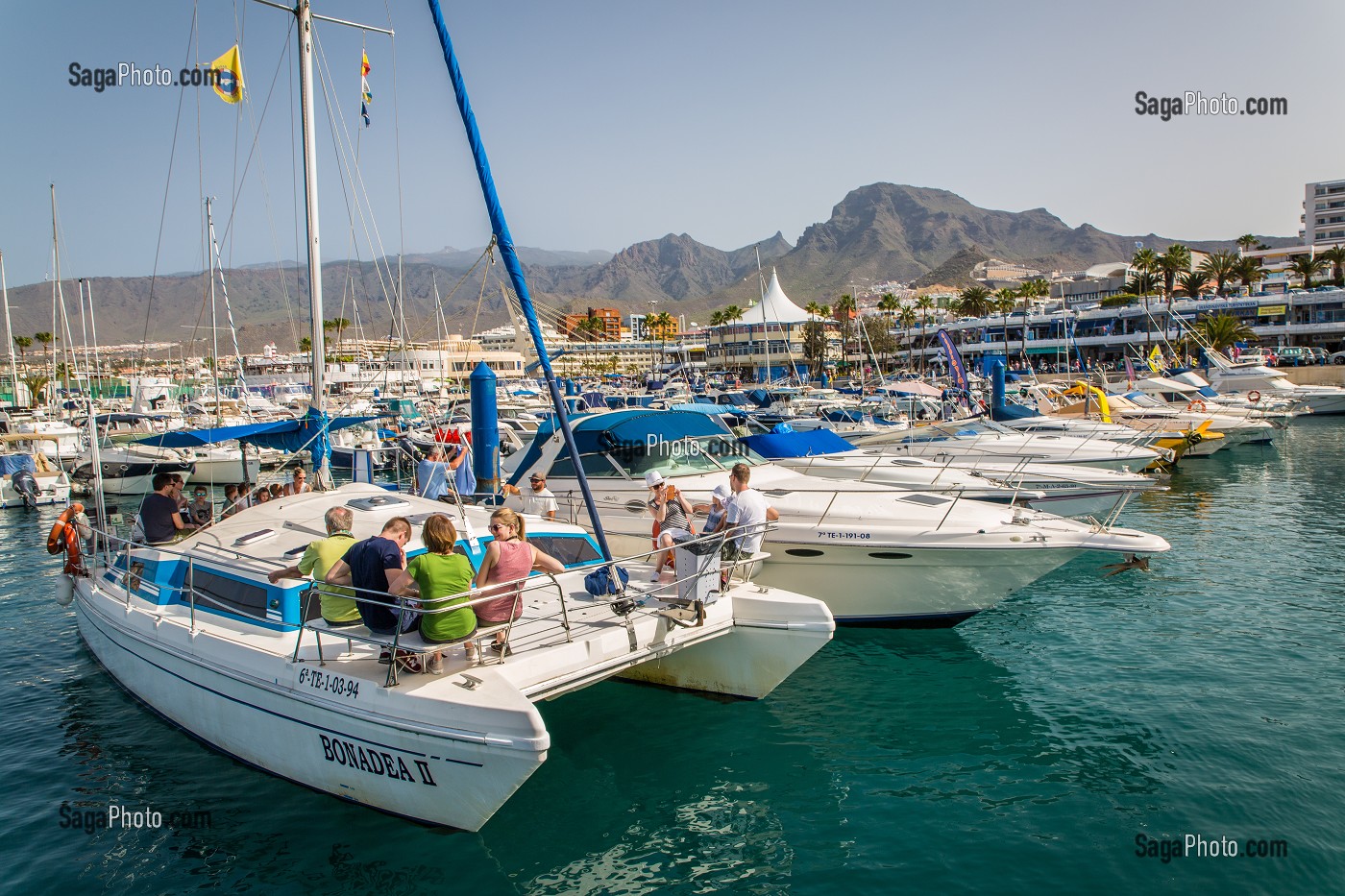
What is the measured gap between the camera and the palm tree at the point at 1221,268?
9050cm

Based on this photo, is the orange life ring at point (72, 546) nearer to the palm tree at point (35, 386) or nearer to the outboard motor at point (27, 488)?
the outboard motor at point (27, 488)

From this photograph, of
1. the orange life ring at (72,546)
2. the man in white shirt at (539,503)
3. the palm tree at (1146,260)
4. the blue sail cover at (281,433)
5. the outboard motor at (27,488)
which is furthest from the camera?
the palm tree at (1146,260)

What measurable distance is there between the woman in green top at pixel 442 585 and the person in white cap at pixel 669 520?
10.3ft

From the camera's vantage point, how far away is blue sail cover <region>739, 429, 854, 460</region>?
717 inches

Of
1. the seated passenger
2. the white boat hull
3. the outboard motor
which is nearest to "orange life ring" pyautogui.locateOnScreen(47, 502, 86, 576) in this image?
the seated passenger

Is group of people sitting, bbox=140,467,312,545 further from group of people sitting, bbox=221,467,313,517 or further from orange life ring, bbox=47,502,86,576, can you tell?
orange life ring, bbox=47,502,86,576

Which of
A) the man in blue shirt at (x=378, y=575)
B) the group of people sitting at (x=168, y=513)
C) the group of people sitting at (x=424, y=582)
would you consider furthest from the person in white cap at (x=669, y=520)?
the group of people sitting at (x=168, y=513)

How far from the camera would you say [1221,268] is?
9025 centimetres

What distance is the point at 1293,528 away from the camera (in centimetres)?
2027

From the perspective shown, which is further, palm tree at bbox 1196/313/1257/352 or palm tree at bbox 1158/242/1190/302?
palm tree at bbox 1158/242/1190/302

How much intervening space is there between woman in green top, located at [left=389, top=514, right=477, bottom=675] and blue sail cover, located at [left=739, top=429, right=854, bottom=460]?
10.4 meters

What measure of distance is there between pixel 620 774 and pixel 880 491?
6.63m

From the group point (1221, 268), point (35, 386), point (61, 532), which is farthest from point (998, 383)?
point (35, 386)

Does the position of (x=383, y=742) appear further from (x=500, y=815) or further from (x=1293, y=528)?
(x=1293, y=528)
